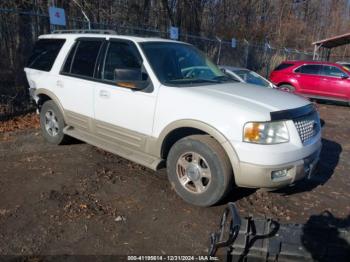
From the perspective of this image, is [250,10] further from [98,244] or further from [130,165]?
[98,244]

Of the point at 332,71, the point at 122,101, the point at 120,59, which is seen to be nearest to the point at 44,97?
the point at 120,59

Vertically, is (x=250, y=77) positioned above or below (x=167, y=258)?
above

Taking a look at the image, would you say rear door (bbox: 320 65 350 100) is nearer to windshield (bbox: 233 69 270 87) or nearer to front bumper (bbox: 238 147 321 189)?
windshield (bbox: 233 69 270 87)

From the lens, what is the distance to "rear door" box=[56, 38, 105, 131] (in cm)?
502

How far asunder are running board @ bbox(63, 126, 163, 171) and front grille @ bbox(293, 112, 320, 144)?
67.2 inches

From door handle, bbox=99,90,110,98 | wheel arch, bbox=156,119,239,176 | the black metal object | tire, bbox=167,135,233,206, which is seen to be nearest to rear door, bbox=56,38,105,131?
door handle, bbox=99,90,110,98

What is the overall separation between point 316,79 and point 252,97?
10400 mm

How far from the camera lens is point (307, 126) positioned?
4.03 m

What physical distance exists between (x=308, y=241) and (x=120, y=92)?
2880 mm

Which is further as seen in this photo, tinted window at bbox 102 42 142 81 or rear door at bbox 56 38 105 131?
rear door at bbox 56 38 105 131

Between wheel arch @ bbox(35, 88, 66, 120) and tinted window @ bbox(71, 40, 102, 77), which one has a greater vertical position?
tinted window @ bbox(71, 40, 102, 77)

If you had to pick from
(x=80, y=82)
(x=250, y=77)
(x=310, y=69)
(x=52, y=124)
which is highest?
(x=80, y=82)

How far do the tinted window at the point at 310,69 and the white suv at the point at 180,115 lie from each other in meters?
9.49

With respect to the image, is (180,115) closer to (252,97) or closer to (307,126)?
(252,97)
